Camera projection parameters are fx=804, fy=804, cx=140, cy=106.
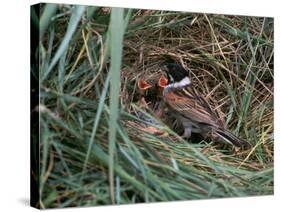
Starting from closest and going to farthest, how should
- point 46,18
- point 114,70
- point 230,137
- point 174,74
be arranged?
point 46,18 → point 114,70 → point 174,74 → point 230,137

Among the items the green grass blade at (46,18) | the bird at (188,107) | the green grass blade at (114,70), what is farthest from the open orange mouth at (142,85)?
the green grass blade at (46,18)

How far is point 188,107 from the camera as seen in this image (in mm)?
5117

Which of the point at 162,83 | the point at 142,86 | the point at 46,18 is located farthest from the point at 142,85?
the point at 46,18

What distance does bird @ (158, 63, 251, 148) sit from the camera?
5.05m

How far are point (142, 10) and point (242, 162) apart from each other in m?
1.19

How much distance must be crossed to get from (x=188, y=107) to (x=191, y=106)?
0.8 inches

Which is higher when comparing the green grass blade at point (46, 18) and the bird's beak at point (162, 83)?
the green grass blade at point (46, 18)

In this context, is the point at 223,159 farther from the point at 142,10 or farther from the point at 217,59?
the point at 142,10

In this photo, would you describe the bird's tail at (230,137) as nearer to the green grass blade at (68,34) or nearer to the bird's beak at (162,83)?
the bird's beak at (162,83)

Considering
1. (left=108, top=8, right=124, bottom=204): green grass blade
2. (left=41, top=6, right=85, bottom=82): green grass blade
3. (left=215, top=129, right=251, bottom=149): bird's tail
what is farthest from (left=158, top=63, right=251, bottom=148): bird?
(left=41, top=6, right=85, bottom=82): green grass blade

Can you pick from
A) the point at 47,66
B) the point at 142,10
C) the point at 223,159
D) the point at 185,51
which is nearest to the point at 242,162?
the point at 223,159

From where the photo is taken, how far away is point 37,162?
175 inches

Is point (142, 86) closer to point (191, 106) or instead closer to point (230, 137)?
point (191, 106)

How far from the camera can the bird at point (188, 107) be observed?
5047mm
